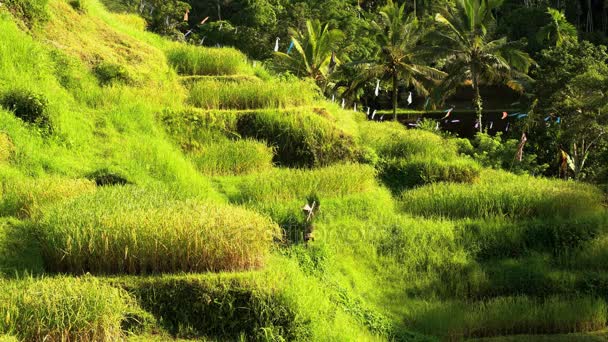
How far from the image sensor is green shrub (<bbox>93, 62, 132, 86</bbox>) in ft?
42.2

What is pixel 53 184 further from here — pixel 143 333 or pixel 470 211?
pixel 470 211

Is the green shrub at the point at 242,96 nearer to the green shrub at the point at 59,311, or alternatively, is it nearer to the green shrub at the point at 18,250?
the green shrub at the point at 18,250

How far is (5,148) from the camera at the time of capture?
831 cm

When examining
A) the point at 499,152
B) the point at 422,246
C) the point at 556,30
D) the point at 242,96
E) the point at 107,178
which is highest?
the point at 556,30

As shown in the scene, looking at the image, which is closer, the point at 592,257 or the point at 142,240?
the point at 142,240

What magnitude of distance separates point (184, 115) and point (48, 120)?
10.5ft

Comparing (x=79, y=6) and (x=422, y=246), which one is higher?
(x=79, y=6)

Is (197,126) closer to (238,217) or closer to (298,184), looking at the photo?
(298,184)

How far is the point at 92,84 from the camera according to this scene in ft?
40.6

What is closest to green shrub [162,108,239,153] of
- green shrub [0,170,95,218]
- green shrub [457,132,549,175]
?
green shrub [0,170,95,218]

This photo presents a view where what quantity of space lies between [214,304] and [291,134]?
22.6 ft

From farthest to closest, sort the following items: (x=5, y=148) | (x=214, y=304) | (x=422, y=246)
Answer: (x=422, y=246)
(x=5, y=148)
(x=214, y=304)

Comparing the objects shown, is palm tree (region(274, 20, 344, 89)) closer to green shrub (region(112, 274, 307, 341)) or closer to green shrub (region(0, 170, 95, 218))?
green shrub (region(0, 170, 95, 218))

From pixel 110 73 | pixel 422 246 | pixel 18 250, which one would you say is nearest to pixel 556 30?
pixel 422 246
